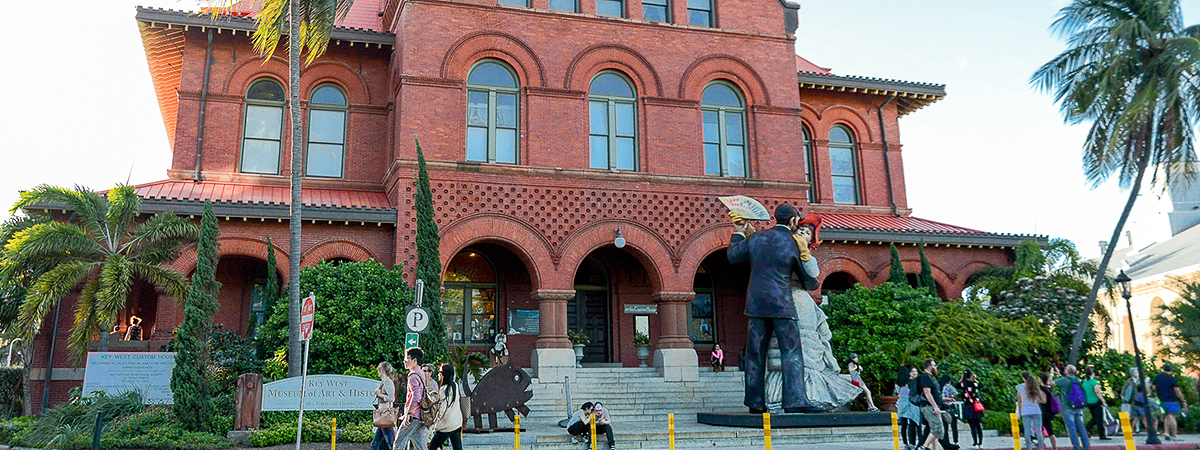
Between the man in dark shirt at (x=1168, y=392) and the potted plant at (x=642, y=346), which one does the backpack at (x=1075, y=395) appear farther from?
the potted plant at (x=642, y=346)

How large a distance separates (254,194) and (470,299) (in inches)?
237

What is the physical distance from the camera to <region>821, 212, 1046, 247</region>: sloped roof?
2294 cm

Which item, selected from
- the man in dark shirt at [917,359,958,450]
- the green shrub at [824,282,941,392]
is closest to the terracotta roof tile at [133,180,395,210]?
the green shrub at [824,282,941,392]

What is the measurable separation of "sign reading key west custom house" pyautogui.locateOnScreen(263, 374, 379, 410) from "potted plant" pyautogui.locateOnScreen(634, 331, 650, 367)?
30.2 feet

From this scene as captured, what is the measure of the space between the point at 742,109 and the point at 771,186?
2.37 meters

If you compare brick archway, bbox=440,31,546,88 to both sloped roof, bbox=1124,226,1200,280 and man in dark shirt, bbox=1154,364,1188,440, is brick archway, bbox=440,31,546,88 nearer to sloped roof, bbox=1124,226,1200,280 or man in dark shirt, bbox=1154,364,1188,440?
man in dark shirt, bbox=1154,364,1188,440

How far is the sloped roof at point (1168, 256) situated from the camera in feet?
122

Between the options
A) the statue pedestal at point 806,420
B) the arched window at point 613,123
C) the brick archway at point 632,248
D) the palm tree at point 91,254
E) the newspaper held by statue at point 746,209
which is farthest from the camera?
the arched window at point 613,123

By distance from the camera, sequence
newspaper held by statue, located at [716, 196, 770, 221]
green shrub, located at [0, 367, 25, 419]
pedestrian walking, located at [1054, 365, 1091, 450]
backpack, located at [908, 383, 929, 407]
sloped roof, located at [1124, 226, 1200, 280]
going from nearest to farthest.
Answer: backpack, located at [908, 383, 929, 407]
pedestrian walking, located at [1054, 365, 1091, 450]
newspaper held by statue, located at [716, 196, 770, 221]
green shrub, located at [0, 367, 25, 419]
sloped roof, located at [1124, 226, 1200, 280]

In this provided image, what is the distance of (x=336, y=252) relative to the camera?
1939 cm

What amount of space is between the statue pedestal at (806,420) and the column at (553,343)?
16.9ft

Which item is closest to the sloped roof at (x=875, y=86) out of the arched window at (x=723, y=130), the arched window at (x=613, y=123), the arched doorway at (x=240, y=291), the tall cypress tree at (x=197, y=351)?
the arched window at (x=723, y=130)

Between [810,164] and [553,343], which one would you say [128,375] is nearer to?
[553,343]

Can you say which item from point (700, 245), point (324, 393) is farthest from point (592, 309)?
point (324, 393)
